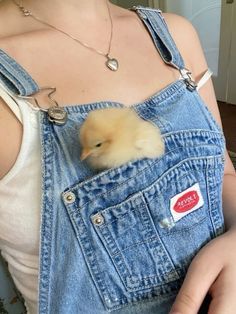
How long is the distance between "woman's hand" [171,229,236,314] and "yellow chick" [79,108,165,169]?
160 mm

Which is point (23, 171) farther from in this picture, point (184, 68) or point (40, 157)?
point (184, 68)

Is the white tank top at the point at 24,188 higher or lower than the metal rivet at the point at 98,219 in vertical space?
higher

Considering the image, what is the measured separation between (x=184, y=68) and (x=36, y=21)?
0.25 m

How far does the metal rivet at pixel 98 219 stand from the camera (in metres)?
0.45

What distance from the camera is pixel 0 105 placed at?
A: 0.46m

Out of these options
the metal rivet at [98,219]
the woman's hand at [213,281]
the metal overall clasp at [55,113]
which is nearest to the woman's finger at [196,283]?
the woman's hand at [213,281]

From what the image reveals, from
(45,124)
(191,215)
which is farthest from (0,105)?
(191,215)

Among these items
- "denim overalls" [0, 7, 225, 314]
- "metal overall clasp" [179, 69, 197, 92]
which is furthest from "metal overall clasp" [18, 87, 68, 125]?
"metal overall clasp" [179, 69, 197, 92]

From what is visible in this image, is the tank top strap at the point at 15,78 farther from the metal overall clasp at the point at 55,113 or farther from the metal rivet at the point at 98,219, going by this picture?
the metal rivet at the point at 98,219

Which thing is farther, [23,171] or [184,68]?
[184,68]

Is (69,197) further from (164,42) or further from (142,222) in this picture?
(164,42)

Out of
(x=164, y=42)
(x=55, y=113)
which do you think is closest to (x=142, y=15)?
(x=164, y=42)

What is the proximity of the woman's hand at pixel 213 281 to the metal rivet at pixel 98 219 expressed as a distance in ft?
0.44

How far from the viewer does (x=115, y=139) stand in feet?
1.34
